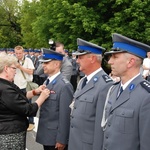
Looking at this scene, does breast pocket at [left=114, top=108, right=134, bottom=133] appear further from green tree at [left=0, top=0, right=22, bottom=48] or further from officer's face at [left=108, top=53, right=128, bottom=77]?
green tree at [left=0, top=0, right=22, bottom=48]

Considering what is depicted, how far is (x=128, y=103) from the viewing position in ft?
9.48

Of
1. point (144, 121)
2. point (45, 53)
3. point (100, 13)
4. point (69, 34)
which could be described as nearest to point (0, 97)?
point (45, 53)

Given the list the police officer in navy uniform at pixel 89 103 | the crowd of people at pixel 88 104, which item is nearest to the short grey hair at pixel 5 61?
the crowd of people at pixel 88 104

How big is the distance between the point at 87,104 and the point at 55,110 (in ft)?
2.41

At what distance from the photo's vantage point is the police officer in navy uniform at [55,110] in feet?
13.7

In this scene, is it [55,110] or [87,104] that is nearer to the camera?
[87,104]

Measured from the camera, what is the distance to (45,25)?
27.6 meters

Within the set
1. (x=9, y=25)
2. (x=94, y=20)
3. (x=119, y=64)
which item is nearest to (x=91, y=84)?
(x=119, y=64)

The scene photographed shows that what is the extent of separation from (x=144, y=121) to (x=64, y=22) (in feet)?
75.0

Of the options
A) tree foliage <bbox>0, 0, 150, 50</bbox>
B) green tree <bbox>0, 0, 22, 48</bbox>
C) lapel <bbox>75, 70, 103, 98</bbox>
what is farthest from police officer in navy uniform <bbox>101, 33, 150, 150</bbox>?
green tree <bbox>0, 0, 22, 48</bbox>

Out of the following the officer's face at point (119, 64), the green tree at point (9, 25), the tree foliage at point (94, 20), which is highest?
the officer's face at point (119, 64)

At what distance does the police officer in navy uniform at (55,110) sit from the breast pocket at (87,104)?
1.83 feet

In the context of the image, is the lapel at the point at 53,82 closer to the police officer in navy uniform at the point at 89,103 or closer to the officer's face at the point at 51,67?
the officer's face at the point at 51,67

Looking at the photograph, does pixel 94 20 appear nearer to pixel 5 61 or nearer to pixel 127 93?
pixel 5 61
